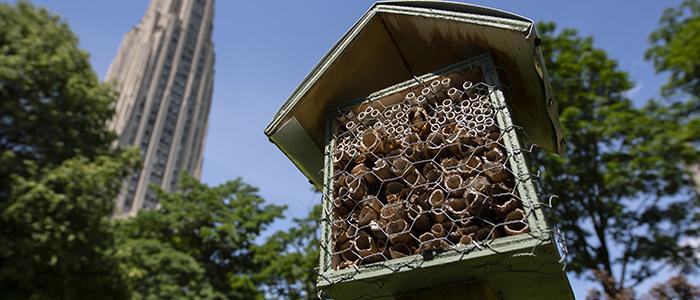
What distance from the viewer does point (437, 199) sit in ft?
6.19

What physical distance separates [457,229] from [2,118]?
12.9 m

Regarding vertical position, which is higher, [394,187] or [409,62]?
[409,62]

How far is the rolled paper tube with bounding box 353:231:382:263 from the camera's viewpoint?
1.85 m

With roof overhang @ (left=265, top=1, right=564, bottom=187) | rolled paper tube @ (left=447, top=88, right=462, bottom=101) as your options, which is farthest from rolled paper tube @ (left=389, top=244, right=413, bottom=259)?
roof overhang @ (left=265, top=1, right=564, bottom=187)

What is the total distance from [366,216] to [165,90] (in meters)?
77.0

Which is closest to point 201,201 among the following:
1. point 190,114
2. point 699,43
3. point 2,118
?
point 2,118

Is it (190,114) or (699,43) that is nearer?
(699,43)

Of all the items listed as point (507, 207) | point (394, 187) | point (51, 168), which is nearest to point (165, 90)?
point (51, 168)

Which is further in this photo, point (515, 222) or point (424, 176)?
point (424, 176)

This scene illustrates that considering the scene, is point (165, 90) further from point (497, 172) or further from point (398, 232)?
point (497, 172)

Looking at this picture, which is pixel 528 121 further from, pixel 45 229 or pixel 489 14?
pixel 45 229

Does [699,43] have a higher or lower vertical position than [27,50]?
lower

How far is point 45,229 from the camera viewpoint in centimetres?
960

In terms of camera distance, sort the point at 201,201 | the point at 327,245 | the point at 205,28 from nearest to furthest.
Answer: the point at 327,245 < the point at 201,201 < the point at 205,28
